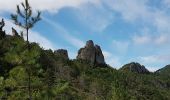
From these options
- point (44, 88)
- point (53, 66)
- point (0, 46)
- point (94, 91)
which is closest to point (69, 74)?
point (53, 66)

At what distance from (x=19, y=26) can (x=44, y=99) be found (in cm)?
353

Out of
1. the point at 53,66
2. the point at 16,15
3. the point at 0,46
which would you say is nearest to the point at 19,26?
the point at 16,15

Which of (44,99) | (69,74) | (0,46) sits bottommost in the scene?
(44,99)

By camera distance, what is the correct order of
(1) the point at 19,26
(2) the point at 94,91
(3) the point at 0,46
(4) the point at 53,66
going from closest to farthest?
(1) the point at 19,26
(3) the point at 0,46
(2) the point at 94,91
(4) the point at 53,66

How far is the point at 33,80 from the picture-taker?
20.8 metres

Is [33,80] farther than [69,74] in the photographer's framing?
No

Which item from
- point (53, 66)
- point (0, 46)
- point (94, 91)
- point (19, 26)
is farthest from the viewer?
point (53, 66)

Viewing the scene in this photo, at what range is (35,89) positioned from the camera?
68.9ft

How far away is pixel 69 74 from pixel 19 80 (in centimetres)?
17333

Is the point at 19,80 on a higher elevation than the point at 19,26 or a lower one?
lower

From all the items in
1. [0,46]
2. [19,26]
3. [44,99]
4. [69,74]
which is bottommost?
[44,99]

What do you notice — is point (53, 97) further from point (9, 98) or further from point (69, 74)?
point (69, 74)

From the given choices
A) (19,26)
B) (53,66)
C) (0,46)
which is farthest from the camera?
(53,66)

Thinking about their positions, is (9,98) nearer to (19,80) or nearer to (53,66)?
(19,80)
